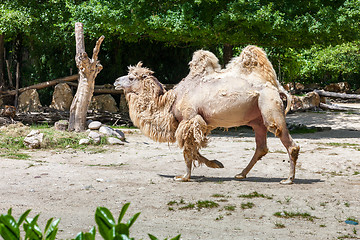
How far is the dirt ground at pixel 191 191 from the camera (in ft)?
15.1

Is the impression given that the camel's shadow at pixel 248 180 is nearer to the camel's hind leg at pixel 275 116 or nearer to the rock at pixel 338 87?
the camel's hind leg at pixel 275 116

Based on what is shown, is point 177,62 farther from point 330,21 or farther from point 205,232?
point 205,232

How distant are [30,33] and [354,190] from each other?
13041mm

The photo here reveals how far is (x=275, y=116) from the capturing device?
22.2 feet

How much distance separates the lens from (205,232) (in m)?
4.38

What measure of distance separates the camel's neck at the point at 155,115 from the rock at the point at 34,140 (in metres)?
3.95

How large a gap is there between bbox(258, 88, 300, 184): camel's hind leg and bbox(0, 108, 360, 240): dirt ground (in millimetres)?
540

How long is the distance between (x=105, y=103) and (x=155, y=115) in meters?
9.79

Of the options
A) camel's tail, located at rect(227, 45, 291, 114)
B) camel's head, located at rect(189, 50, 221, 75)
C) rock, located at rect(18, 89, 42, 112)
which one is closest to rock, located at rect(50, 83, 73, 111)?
rock, located at rect(18, 89, 42, 112)

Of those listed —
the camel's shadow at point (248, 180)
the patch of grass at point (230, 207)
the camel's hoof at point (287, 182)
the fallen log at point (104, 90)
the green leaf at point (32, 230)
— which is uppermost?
→ the fallen log at point (104, 90)

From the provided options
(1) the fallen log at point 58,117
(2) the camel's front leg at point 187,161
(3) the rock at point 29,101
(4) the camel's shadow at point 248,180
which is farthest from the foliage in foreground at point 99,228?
(3) the rock at point 29,101

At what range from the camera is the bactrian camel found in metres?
6.90

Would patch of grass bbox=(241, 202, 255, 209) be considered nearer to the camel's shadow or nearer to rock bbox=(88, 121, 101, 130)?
the camel's shadow

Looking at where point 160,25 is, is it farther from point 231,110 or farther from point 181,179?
point 181,179
